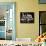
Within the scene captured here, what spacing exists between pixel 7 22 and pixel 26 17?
698 mm

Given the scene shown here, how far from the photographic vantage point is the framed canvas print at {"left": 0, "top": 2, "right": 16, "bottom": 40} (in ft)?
15.9

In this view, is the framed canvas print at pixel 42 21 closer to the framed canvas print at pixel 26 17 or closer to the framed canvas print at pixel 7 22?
the framed canvas print at pixel 26 17

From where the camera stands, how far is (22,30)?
190 inches

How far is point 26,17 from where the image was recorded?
4.79 metres

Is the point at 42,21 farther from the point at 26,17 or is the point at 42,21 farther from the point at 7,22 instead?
the point at 7,22

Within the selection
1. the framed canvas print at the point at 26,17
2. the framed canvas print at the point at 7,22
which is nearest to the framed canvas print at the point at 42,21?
the framed canvas print at the point at 26,17

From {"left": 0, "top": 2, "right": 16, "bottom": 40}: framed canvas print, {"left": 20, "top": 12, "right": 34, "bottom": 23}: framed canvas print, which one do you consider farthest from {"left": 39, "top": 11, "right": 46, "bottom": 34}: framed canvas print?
{"left": 0, "top": 2, "right": 16, "bottom": 40}: framed canvas print

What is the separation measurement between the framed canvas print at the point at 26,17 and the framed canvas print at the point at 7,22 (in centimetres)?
32

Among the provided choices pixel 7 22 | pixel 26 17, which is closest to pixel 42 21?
pixel 26 17

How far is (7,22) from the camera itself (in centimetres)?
490

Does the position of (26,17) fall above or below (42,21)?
above

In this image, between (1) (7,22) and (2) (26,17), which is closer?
(2) (26,17)

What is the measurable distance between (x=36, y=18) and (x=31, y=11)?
0.97ft

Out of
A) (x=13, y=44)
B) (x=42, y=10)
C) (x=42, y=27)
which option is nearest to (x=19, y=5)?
(x=42, y=10)
